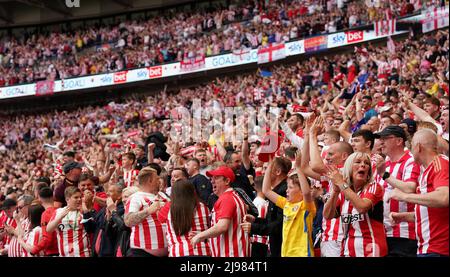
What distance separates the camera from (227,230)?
486 cm

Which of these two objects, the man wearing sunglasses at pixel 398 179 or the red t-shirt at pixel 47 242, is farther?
the red t-shirt at pixel 47 242

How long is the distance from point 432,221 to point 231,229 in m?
1.60

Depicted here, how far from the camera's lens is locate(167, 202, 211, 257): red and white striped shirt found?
4.96m

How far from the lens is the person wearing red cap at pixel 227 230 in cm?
480

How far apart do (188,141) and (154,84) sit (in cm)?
1404

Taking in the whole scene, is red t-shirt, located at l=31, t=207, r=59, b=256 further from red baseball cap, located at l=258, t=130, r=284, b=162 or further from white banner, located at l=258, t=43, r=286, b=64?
white banner, located at l=258, t=43, r=286, b=64

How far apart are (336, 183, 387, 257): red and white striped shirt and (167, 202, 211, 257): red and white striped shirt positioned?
1.18m

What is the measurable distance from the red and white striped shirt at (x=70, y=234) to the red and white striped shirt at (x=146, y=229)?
971 millimetres

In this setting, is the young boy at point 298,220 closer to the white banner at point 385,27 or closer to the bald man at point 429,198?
the bald man at point 429,198

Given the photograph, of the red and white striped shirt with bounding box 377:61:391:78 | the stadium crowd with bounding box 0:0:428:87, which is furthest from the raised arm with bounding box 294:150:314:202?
the stadium crowd with bounding box 0:0:428:87

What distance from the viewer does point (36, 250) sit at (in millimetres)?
6094

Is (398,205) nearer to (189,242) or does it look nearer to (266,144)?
(189,242)

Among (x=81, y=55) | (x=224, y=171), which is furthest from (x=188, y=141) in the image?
(x=81, y=55)

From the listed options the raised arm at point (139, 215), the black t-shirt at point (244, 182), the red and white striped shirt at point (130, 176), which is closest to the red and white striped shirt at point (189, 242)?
the raised arm at point (139, 215)
